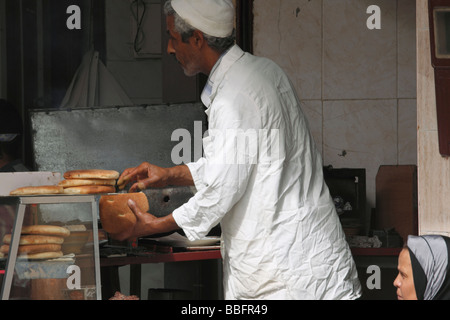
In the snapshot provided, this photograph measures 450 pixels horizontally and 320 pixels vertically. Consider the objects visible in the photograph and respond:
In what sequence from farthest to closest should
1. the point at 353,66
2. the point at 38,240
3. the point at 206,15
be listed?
the point at 353,66, the point at 206,15, the point at 38,240

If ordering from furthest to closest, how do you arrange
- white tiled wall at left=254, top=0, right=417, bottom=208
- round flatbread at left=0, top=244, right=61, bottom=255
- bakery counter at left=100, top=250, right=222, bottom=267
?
1. white tiled wall at left=254, top=0, right=417, bottom=208
2. bakery counter at left=100, top=250, right=222, bottom=267
3. round flatbread at left=0, top=244, right=61, bottom=255

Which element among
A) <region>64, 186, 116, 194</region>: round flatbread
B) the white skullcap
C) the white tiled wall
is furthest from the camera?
the white tiled wall

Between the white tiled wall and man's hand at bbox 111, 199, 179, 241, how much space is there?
1.85 metres

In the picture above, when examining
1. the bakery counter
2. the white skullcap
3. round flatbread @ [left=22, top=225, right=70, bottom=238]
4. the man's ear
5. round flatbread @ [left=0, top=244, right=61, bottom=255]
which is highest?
the white skullcap

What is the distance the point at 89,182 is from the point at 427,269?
1.41 metres

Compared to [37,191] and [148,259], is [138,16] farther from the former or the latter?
[37,191]

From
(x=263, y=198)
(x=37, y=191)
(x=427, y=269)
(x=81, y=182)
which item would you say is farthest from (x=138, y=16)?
(x=427, y=269)

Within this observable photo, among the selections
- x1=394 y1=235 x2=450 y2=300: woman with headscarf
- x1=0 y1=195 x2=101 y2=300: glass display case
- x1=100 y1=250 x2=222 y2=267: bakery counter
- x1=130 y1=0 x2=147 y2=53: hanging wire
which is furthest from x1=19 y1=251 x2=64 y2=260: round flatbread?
x1=130 y1=0 x2=147 y2=53: hanging wire

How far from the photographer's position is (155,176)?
9.93 ft

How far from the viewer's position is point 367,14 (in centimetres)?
449

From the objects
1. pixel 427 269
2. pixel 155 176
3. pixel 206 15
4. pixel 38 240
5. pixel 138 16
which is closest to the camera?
pixel 427 269

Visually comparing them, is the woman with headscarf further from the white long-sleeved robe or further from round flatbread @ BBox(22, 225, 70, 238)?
round flatbread @ BBox(22, 225, 70, 238)

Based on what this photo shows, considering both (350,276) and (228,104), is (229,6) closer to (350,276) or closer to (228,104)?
(228,104)

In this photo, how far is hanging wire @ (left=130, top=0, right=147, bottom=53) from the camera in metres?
5.96
